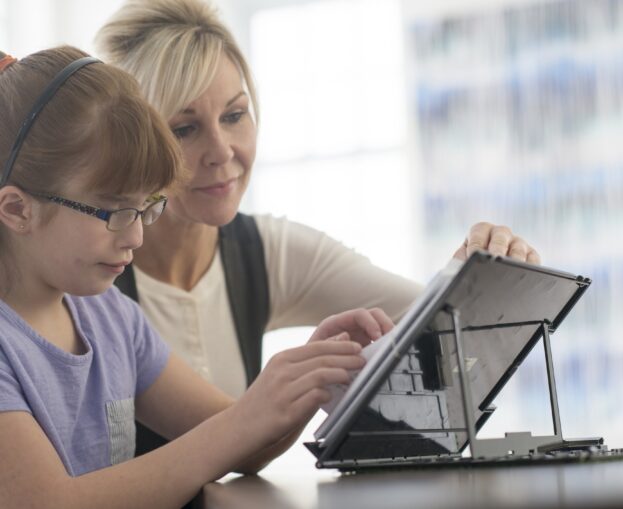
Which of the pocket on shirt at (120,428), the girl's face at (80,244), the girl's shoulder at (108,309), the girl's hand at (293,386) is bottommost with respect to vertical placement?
the pocket on shirt at (120,428)

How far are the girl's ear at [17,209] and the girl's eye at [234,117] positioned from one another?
2.17 feet

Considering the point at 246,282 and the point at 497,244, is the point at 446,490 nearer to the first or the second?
the point at 497,244

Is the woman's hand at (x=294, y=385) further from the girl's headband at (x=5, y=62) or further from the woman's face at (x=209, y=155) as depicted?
the woman's face at (x=209, y=155)

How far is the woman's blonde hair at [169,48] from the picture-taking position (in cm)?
158

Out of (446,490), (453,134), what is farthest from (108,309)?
(453,134)

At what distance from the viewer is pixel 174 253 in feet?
5.60

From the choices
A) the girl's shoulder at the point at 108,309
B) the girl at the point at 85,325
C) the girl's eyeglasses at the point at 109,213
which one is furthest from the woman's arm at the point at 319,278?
the girl's eyeglasses at the point at 109,213

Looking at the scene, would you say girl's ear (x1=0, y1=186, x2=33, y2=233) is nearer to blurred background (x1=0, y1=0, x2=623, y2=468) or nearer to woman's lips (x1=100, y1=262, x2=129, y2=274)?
woman's lips (x1=100, y1=262, x2=129, y2=274)

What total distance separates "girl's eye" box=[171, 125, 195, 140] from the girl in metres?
0.43

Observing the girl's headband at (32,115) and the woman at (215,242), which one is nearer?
the girl's headband at (32,115)

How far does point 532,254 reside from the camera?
1205mm

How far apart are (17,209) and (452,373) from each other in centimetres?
54

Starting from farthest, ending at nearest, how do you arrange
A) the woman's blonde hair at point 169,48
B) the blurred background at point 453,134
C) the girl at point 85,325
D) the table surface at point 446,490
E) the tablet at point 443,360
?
the blurred background at point 453,134, the woman's blonde hair at point 169,48, the girl at point 85,325, the tablet at point 443,360, the table surface at point 446,490

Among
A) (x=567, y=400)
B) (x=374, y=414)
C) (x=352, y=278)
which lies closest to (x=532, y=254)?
(x=374, y=414)
